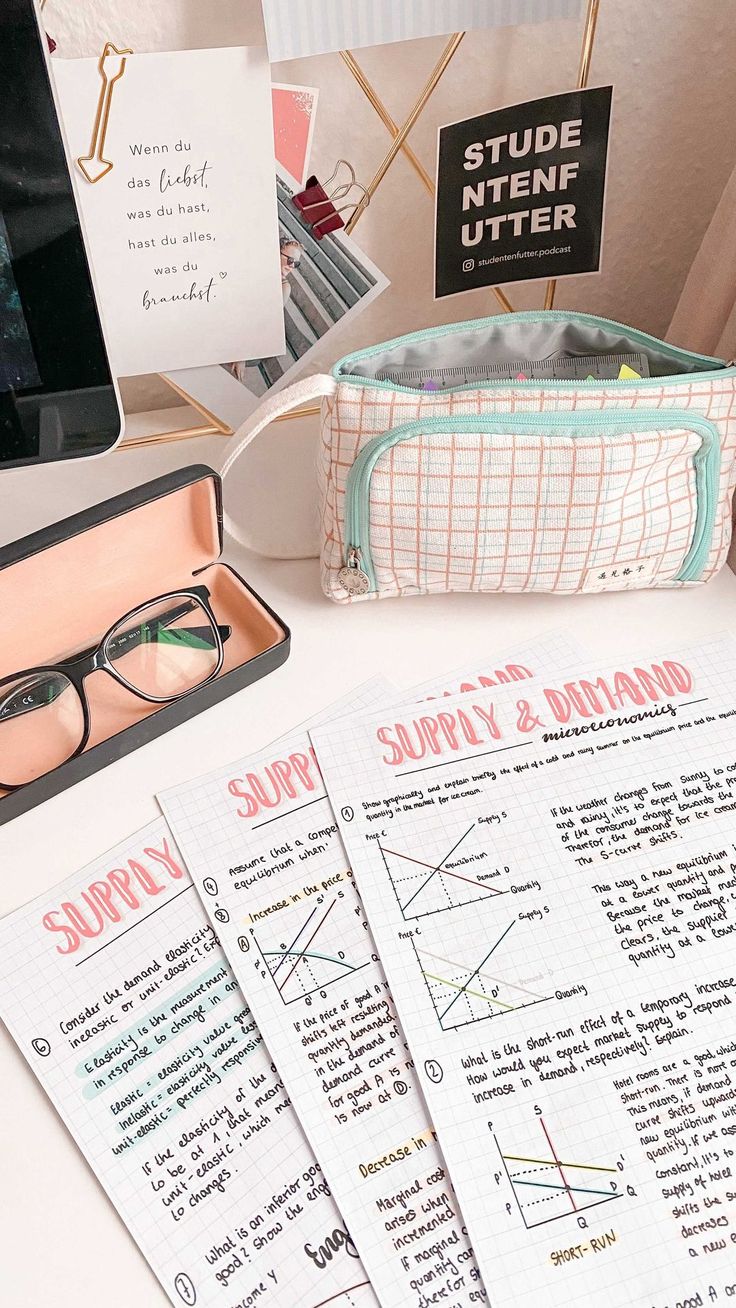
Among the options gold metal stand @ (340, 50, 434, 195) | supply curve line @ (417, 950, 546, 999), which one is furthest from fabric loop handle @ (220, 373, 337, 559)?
supply curve line @ (417, 950, 546, 999)

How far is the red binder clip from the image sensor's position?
0.68 m

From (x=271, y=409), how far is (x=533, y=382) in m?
0.16

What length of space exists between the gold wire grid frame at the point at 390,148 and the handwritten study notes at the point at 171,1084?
35 centimetres

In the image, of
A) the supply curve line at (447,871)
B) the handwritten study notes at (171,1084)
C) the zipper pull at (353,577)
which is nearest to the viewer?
the handwritten study notes at (171,1084)

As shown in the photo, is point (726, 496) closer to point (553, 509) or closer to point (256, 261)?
point (553, 509)

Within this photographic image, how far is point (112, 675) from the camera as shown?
23.4 inches

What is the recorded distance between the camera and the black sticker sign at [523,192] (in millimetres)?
665

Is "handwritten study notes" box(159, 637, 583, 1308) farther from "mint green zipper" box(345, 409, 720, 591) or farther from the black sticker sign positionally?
the black sticker sign

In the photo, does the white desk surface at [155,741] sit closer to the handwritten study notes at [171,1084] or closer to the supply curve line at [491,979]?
the handwritten study notes at [171,1084]

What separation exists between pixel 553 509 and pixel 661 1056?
12.4 inches

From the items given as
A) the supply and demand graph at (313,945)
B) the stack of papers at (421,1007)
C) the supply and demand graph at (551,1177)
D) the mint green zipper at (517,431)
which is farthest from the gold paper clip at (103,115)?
the supply and demand graph at (551,1177)

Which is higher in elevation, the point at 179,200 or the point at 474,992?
the point at 179,200

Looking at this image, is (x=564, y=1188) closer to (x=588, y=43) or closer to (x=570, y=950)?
(x=570, y=950)

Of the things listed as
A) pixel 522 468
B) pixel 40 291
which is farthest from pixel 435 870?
pixel 40 291
